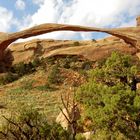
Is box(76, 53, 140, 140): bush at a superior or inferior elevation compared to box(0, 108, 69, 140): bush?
superior

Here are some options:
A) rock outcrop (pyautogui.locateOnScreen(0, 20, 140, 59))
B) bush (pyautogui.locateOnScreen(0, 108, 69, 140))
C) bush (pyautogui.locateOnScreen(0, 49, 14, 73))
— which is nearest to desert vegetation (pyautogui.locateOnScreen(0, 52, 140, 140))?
bush (pyautogui.locateOnScreen(0, 108, 69, 140))

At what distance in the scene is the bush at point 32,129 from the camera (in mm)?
12242

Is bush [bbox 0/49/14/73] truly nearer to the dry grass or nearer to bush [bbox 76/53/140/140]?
the dry grass

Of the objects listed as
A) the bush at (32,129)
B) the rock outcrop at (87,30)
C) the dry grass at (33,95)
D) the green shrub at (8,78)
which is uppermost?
the rock outcrop at (87,30)

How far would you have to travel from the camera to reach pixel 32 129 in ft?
40.8

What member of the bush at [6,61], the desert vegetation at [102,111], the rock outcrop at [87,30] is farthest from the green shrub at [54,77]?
the rock outcrop at [87,30]

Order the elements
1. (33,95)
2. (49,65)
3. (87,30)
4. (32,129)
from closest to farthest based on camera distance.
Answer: (32,129) → (87,30) → (33,95) → (49,65)

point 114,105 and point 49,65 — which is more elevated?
point 114,105

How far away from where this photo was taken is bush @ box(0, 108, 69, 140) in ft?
40.2

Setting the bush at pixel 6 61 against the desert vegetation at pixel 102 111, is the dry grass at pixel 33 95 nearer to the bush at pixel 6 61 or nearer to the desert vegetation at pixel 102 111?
the bush at pixel 6 61

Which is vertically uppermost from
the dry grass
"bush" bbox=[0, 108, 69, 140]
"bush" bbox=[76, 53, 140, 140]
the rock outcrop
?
the rock outcrop

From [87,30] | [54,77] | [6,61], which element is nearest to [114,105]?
[87,30]

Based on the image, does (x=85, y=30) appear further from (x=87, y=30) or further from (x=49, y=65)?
(x=49, y=65)

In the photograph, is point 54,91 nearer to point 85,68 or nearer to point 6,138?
point 85,68
